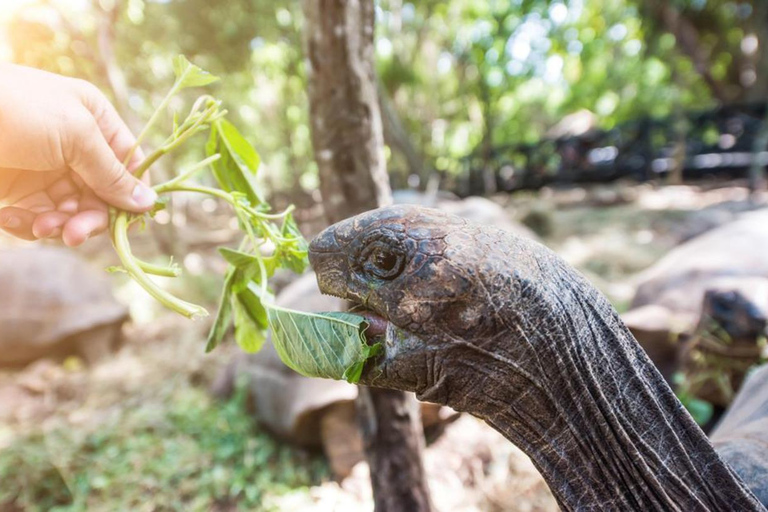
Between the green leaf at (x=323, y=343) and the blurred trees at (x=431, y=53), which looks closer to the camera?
the green leaf at (x=323, y=343)

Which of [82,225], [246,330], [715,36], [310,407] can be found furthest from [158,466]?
[715,36]

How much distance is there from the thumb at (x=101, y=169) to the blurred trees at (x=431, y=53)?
Result: 17.0ft

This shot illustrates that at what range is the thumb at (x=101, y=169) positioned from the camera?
0.80 m

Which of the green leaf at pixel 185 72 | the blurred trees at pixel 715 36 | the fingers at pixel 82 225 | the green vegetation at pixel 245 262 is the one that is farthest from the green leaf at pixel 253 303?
the blurred trees at pixel 715 36

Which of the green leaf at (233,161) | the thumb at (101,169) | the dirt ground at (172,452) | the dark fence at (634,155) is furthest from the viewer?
the dark fence at (634,155)

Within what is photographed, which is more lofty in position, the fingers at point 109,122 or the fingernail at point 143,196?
the fingers at point 109,122

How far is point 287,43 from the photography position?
802cm

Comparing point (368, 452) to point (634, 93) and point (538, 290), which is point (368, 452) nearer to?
point (538, 290)

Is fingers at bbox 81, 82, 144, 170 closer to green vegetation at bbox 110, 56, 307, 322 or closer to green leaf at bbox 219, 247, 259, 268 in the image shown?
green vegetation at bbox 110, 56, 307, 322

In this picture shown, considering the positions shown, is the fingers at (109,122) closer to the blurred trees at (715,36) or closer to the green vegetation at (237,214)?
the green vegetation at (237,214)

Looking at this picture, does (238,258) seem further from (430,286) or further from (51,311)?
(51,311)

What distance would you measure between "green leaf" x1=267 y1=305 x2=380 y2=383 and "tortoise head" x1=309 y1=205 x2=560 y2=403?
0.04m

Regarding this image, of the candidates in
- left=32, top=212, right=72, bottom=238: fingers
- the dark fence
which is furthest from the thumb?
the dark fence

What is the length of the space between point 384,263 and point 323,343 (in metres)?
0.17
